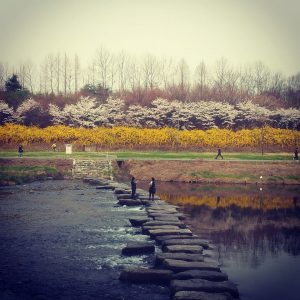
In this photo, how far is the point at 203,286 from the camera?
10.8m

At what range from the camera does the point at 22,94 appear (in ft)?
223

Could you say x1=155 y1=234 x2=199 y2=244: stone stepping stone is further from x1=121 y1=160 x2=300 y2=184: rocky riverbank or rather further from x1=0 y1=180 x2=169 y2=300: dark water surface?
x1=121 y1=160 x2=300 y2=184: rocky riverbank

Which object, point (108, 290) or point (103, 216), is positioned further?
point (103, 216)

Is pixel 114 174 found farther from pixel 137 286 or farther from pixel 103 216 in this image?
pixel 137 286

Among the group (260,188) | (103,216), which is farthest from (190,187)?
(103,216)

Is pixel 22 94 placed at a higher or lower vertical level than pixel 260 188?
higher

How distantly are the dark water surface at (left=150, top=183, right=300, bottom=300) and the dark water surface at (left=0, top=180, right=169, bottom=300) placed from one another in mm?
2842

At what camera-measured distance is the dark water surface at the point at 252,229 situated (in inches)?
500

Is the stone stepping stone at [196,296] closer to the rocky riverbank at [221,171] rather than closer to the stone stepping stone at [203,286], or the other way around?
the stone stepping stone at [203,286]

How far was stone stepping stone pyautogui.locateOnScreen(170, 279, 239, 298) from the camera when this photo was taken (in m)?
10.8

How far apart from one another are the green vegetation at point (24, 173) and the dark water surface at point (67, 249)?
377 inches

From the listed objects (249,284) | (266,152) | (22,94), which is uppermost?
(22,94)

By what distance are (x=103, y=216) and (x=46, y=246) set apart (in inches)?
244

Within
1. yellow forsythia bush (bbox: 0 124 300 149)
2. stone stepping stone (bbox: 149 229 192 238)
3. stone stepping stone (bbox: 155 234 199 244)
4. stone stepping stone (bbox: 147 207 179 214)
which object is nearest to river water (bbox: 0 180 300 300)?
stone stepping stone (bbox: 149 229 192 238)
